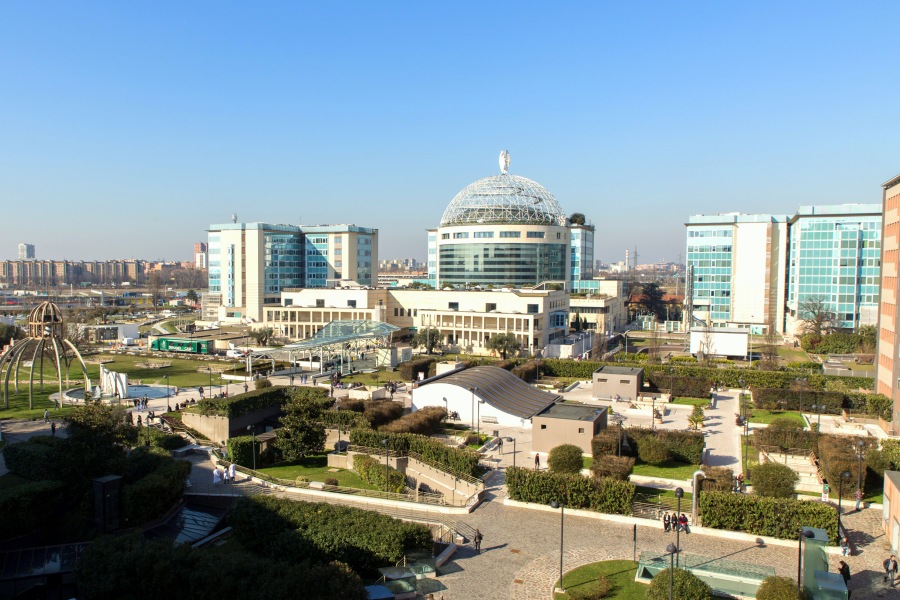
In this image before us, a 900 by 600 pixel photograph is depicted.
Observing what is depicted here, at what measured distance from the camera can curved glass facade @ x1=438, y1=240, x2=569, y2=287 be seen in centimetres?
8044

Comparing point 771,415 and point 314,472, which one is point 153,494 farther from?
point 771,415

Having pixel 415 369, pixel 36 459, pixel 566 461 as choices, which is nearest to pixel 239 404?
pixel 36 459

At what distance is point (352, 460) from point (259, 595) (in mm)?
14004

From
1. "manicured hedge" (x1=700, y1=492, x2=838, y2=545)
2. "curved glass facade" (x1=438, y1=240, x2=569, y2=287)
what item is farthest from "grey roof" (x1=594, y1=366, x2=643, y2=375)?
"curved glass facade" (x1=438, y1=240, x2=569, y2=287)

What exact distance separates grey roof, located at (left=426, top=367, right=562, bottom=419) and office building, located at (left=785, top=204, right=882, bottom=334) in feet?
152

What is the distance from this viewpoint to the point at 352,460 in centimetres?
2791

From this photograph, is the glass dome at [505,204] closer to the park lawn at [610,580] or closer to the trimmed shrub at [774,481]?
the trimmed shrub at [774,481]

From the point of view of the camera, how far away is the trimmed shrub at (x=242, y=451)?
27438 mm

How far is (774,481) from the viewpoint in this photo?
21.8 meters

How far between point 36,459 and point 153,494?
5.54m

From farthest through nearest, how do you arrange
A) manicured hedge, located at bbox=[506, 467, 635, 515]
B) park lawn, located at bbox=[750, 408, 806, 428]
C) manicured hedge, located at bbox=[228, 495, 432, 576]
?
1. park lawn, located at bbox=[750, 408, 806, 428]
2. manicured hedge, located at bbox=[506, 467, 635, 515]
3. manicured hedge, located at bbox=[228, 495, 432, 576]

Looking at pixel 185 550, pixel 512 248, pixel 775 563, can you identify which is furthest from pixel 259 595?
pixel 512 248

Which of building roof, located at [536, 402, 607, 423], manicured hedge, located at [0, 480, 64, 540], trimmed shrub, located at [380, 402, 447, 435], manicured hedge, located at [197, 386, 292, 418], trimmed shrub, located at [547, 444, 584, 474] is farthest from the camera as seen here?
manicured hedge, located at [197, 386, 292, 418]

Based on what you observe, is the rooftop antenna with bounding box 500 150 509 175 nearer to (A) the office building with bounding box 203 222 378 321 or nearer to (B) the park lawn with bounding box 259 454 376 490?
(A) the office building with bounding box 203 222 378 321
